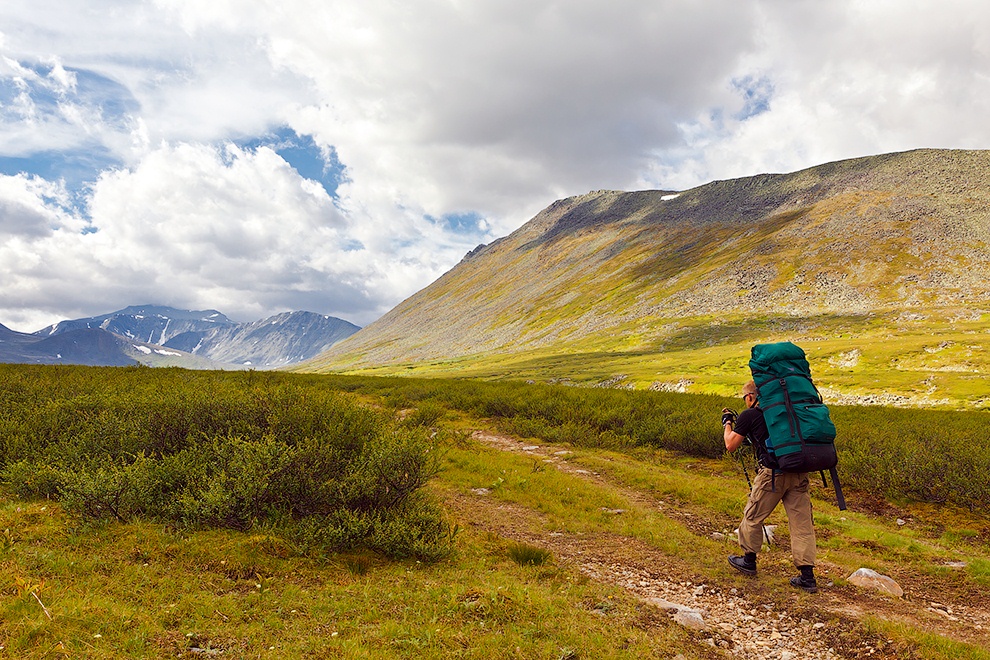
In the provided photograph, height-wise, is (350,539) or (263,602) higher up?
(350,539)

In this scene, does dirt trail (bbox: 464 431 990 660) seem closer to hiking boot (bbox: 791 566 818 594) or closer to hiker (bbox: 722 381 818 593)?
hiking boot (bbox: 791 566 818 594)

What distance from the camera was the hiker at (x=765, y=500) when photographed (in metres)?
6.82

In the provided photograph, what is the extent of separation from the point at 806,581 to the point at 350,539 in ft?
21.4

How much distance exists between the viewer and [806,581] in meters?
6.76

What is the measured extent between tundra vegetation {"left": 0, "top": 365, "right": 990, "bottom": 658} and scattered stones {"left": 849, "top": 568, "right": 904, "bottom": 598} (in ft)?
1.15

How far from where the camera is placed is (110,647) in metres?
4.00

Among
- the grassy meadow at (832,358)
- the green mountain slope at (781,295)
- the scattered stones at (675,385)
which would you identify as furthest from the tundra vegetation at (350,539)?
the green mountain slope at (781,295)

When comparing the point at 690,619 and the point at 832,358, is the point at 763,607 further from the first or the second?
the point at 832,358

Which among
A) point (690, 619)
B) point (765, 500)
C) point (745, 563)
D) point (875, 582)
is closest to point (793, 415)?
point (765, 500)

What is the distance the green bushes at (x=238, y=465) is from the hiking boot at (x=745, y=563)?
4.62m

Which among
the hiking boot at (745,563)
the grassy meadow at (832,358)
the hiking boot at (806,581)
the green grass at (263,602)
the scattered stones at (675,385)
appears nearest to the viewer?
the green grass at (263,602)

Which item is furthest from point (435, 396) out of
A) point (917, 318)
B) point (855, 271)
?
point (855, 271)

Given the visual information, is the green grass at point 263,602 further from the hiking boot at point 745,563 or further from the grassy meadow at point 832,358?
the grassy meadow at point 832,358

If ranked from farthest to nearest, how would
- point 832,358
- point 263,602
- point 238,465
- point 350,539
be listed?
point 832,358 < point 238,465 < point 350,539 < point 263,602
